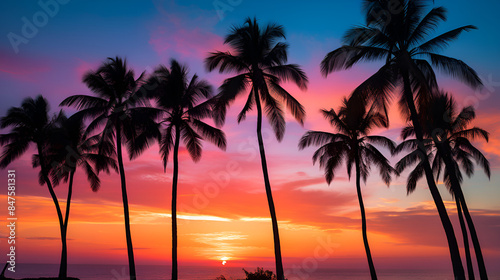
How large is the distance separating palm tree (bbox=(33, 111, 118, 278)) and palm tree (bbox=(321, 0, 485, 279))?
2123 cm

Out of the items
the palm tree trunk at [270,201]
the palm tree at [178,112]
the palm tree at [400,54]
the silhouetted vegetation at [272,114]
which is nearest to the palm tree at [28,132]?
the silhouetted vegetation at [272,114]

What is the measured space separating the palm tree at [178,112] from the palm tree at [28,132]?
10.7 m

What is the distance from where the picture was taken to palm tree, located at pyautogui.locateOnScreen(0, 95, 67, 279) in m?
32.2

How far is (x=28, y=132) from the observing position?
32.5 meters

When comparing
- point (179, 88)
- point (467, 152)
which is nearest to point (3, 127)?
point (179, 88)

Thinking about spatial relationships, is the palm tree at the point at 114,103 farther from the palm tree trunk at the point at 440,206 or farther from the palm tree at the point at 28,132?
the palm tree trunk at the point at 440,206

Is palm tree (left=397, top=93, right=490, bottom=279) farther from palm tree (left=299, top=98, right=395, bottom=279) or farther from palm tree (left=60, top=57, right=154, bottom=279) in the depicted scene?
palm tree (left=60, top=57, right=154, bottom=279)

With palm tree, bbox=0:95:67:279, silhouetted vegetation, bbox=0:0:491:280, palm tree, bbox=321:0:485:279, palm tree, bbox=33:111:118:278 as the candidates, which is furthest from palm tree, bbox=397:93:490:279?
palm tree, bbox=0:95:67:279

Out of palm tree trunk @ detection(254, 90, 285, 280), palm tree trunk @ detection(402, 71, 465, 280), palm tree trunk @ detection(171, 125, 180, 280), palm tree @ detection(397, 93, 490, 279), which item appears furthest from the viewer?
palm tree @ detection(397, 93, 490, 279)

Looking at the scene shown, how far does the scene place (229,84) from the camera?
2414cm

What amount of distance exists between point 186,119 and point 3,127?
1570cm

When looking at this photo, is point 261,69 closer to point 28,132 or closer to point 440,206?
point 440,206

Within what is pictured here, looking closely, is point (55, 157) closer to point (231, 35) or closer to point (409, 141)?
point (231, 35)

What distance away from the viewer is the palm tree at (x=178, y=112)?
88.6 feet
